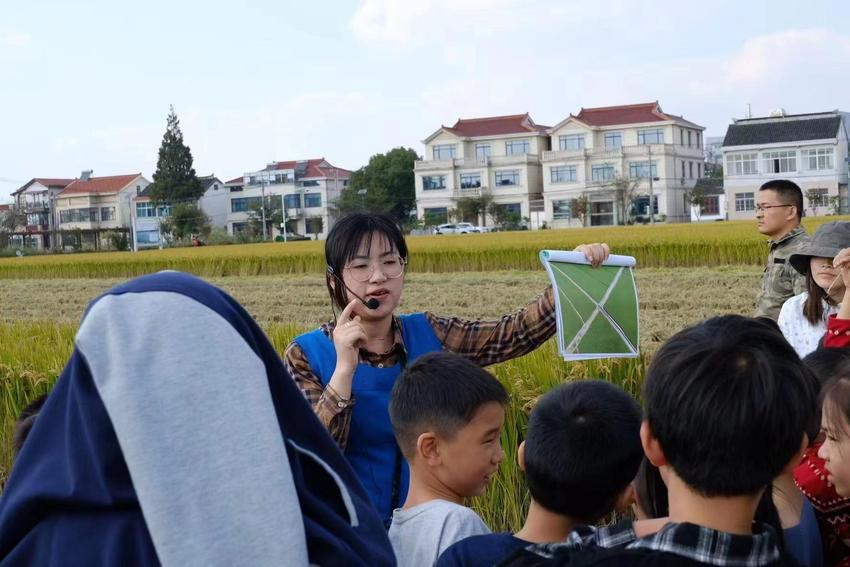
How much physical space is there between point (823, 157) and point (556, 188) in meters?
19.1

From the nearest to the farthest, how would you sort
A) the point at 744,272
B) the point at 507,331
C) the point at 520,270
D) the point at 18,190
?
1. the point at 507,331
2. the point at 744,272
3. the point at 520,270
4. the point at 18,190

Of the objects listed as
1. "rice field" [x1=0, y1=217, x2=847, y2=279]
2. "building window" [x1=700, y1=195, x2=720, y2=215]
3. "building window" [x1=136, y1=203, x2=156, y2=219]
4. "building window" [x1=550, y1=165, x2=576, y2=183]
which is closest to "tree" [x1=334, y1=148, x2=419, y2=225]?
"building window" [x1=550, y1=165, x2=576, y2=183]

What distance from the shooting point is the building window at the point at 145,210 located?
256 feet

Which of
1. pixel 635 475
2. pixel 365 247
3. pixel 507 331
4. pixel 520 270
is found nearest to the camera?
pixel 635 475

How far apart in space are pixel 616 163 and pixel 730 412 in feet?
224

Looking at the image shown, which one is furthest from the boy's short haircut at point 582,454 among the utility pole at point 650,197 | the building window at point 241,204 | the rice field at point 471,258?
the building window at point 241,204

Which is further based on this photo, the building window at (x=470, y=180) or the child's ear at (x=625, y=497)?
the building window at (x=470, y=180)

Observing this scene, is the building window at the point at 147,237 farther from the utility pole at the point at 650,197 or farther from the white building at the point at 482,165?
the utility pole at the point at 650,197

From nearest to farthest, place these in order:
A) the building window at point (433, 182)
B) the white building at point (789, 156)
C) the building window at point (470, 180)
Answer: the white building at point (789, 156) → the building window at point (470, 180) → the building window at point (433, 182)

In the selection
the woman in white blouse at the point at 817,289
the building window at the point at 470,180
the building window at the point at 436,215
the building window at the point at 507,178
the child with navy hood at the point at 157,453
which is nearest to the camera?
the child with navy hood at the point at 157,453

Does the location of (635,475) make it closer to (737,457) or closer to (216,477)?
(737,457)

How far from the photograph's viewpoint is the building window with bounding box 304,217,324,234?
77750mm

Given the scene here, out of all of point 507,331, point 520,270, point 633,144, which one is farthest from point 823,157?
point 507,331

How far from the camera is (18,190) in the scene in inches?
3477
